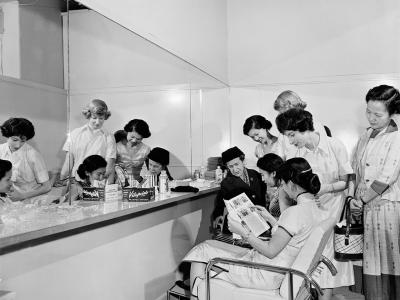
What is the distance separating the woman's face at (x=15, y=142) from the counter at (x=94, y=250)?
26 centimetres

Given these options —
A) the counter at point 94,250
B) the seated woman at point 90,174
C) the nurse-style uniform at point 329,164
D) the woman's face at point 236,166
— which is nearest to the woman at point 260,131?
the nurse-style uniform at point 329,164

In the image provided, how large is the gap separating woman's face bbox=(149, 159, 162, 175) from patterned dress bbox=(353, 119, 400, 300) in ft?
5.10

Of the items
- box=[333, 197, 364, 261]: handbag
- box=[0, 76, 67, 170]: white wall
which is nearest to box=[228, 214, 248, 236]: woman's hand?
box=[0, 76, 67, 170]: white wall

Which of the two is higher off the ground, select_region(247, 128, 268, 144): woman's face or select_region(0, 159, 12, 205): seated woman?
select_region(247, 128, 268, 144): woman's face

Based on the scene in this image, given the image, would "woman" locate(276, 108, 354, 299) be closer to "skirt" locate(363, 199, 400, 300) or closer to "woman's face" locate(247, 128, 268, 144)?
"skirt" locate(363, 199, 400, 300)

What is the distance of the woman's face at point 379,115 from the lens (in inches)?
128

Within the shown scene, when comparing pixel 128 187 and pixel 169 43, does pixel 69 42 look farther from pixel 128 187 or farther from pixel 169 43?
pixel 169 43

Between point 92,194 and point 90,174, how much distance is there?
0.11 meters

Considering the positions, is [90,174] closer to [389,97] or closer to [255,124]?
[255,124]

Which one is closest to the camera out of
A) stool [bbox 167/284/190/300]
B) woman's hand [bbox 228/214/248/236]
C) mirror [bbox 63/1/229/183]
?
mirror [bbox 63/1/229/183]

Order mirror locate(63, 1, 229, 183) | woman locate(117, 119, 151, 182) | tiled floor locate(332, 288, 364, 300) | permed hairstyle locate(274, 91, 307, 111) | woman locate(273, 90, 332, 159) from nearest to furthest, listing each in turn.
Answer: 1. mirror locate(63, 1, 229, 183)
2. woman locate(117, 119, 151, 182)
3. tiled floor locate(332, 288, 364, 300)
4. woman locate(273, 90, 332, 159)
5. permed hairstyle locate(274, 91, 307, 111)

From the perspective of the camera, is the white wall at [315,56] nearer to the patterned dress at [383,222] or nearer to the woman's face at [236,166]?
the patterned dress at [383,222]

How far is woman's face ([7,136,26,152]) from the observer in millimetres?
1411

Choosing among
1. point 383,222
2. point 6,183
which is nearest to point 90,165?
point 6,183
